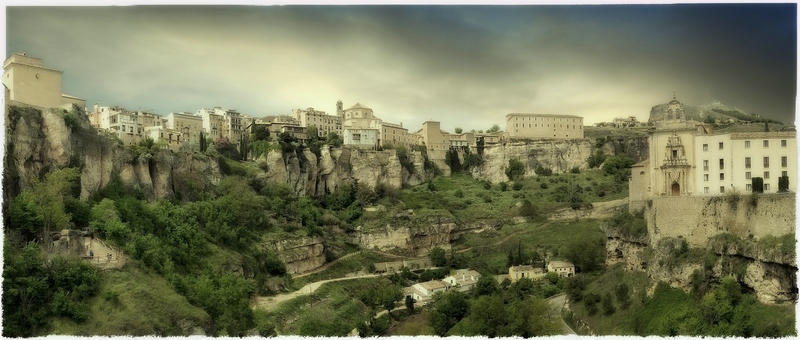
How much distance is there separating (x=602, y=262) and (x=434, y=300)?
26.8ft

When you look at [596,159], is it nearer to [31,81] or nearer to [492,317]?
[492,317]

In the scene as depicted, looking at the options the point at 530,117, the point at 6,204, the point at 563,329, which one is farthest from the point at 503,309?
the point at 530,117

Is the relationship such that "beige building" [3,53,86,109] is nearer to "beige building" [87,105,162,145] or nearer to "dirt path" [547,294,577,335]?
"beige building" [87,105,162,145]

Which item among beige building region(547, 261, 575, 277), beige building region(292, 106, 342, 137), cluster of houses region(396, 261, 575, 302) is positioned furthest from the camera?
beige building region(292, 106, 342, 137)

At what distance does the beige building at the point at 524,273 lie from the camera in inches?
1484

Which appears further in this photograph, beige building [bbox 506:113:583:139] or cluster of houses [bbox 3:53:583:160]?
beige building [bbox 506:113:583:139]

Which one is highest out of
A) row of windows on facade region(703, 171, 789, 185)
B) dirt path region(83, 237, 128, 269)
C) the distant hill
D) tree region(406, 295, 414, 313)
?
the distant hill

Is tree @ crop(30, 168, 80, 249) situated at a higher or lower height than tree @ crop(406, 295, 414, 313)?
higher

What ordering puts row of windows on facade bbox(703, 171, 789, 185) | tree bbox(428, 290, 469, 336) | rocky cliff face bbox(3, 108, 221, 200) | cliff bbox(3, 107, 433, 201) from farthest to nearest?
1. tree bbox(428, 290, 469, 336)
2. row of windows on facade bbox(703, 171, 789, 185)
3. cliff bbox(3, 107, 433, 201)
4. rocky cliff face bbox(3, 108, 221, 200)

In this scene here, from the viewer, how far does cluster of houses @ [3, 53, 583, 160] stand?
145 feet

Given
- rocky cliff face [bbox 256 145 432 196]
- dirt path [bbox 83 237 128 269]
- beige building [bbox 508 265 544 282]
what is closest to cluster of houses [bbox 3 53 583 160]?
rocky cliff face [bbox 256 145 432 196]

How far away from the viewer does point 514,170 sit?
57219mm

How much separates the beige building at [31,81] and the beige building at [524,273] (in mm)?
21062

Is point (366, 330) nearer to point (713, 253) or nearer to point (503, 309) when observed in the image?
point (503, 309)
